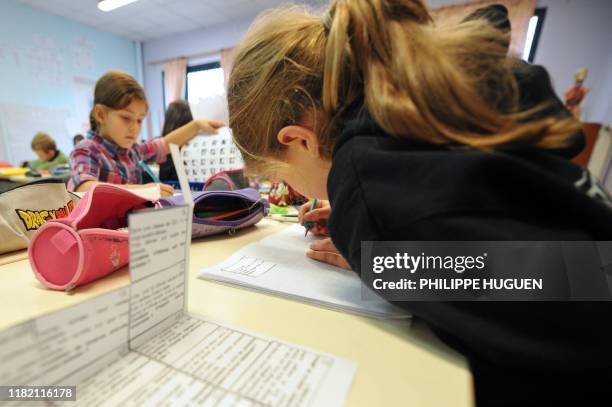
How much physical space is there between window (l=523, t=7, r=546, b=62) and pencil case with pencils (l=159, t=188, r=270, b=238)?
287 centimetres

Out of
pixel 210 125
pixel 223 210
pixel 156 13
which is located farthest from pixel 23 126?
pixel 223 210

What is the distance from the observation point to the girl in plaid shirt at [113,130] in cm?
107

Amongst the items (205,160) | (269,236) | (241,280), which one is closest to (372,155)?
(241,280)

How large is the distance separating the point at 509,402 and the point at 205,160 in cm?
95

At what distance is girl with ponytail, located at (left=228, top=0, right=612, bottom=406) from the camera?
9.1 inches

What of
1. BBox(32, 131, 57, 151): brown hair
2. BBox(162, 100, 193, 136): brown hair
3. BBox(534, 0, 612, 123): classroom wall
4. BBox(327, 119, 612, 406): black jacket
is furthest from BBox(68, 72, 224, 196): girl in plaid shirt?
BBox(534, 0, 612, 123): classroom wall

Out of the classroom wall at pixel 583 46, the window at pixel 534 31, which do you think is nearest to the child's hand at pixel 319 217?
the classroom wall at pixel 583 46

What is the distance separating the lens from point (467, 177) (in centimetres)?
A: 23

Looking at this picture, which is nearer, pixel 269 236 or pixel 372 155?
pixel 372 155

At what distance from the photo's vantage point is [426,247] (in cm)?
25

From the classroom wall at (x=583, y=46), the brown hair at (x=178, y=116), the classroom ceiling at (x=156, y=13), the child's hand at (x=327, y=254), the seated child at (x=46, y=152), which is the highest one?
the classroom ceiling at (x=156, y=13)

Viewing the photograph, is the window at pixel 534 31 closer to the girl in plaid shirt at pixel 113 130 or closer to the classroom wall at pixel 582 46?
the classroom wall at pixel 582 46

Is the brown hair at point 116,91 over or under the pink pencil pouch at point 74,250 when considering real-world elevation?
over

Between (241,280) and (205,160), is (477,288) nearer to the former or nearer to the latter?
(241,280)
